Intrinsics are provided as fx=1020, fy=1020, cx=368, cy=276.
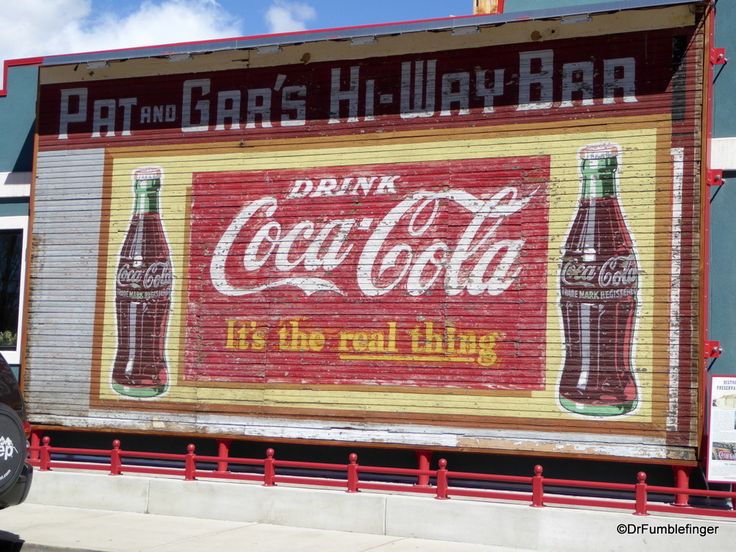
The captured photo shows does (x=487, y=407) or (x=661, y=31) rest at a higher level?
(x=661, y=31)

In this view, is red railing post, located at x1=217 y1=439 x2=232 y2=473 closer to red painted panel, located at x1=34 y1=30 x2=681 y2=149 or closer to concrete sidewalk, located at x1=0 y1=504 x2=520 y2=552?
concrete sidewalk, located at x1=0 y1=504 x2=520 y2=552

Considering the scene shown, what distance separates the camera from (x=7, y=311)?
19.2m

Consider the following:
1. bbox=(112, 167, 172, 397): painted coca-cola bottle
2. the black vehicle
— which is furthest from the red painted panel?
the black vehicle

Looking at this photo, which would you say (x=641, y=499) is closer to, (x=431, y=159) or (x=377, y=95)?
(x=431, y=159)

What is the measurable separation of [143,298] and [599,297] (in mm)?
7712

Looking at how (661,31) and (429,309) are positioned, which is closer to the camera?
(661,31)

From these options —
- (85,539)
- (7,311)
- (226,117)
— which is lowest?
(85,539)

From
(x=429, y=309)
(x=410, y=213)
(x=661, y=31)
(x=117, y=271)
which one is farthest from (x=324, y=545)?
(x=661, y=31)

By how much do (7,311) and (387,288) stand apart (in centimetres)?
782

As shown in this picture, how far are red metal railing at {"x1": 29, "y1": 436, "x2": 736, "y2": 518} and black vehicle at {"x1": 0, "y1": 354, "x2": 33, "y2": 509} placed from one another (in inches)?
186

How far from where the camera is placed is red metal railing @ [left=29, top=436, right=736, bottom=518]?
41.1 ft

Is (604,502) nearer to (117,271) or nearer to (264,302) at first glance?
(264,302)

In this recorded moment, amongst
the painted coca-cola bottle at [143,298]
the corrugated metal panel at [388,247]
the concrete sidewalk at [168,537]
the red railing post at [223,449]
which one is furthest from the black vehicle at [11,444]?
the painted coca-cola bottle at [143,298]

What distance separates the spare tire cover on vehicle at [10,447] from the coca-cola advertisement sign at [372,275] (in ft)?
22.5
